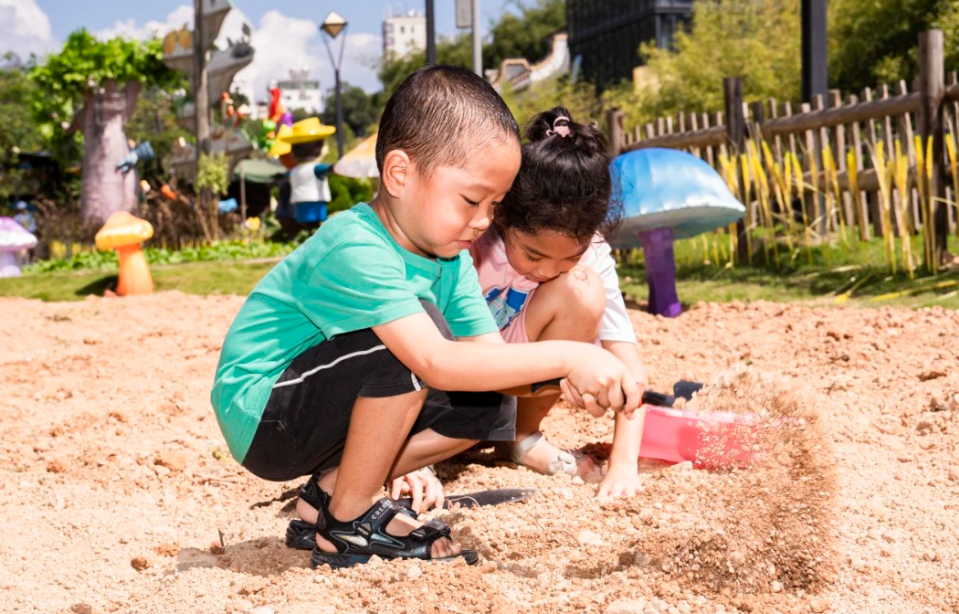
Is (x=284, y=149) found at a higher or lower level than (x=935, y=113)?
higher

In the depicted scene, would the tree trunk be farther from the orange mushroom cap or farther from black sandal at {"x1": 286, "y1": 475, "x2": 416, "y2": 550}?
black sandal at {"x1": 286, "y1": 475, "x2": 416, "y2": 550}

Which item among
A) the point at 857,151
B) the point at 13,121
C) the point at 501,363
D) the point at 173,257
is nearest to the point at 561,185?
the point at 501,363

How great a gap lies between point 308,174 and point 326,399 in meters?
9.57

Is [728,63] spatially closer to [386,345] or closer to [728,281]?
[728,281]

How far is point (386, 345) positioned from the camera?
1731 millimetres

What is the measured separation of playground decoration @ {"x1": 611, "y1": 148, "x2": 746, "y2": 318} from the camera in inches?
177

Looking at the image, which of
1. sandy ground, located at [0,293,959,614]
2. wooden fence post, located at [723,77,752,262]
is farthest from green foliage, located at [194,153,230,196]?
sandy ground, located at [0,293,959,614]

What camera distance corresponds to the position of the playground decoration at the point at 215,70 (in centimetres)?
1220

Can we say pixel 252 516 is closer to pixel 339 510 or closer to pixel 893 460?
pixel 339 510

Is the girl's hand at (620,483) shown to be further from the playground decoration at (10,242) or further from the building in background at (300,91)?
the building in background at (300,91)

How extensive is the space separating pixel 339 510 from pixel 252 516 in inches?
20.4

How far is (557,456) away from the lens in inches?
94.5

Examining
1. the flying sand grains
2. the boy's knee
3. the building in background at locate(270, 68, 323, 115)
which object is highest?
the building in background at locate(270, 68, 323, 115)

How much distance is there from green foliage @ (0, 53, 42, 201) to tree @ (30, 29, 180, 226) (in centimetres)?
225
